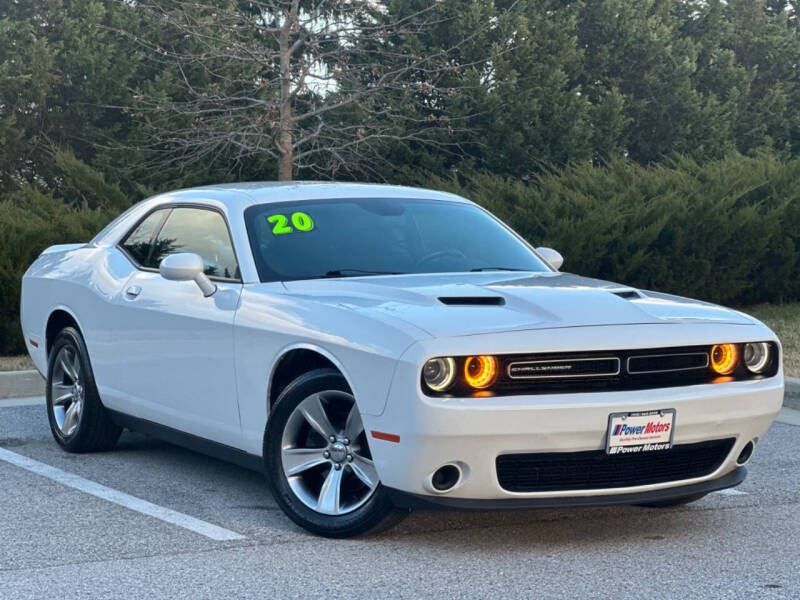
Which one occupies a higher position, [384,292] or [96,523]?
[384,292]

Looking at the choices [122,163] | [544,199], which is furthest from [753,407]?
[122,163]

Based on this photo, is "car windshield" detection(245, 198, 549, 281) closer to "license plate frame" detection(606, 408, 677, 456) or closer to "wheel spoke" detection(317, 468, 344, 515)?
"wheel spoke" detection(317, 468, 344, 515)

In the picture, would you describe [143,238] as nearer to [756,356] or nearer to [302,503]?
[302,503]

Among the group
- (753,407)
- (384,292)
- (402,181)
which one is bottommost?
(402,181)

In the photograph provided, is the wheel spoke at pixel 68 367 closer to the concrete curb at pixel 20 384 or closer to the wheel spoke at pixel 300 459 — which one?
the wheel spoke at pixel 300 459

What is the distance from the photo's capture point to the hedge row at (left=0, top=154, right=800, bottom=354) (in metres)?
14.4

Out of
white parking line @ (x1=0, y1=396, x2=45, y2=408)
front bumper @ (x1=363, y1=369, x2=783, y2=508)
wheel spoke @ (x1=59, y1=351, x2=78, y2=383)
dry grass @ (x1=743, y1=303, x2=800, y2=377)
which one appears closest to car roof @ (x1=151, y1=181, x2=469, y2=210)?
wheel spoke @ (x1=59, y1=351, x2=78, y2=383)

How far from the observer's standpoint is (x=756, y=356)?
18.4 ft

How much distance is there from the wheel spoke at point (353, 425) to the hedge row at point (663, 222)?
28.1 feet

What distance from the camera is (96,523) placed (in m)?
5.73

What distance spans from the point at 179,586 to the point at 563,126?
26427mm

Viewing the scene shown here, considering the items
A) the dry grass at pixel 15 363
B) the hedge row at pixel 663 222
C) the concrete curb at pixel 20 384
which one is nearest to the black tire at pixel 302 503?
the concrete curb at pixel 20 384

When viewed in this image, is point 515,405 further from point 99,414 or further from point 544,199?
point 544,199

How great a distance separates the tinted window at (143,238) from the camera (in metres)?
7.20
